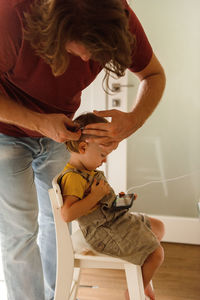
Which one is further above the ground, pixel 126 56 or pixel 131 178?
pixel 126 56

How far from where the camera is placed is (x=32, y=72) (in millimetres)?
1367

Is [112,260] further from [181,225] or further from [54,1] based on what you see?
[181,225]

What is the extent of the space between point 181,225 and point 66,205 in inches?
63.2

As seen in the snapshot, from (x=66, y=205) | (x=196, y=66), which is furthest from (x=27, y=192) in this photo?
(x=196, y=66)

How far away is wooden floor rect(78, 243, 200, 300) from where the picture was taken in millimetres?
2139

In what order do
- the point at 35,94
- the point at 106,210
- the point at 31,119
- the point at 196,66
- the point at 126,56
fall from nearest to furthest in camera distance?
the point at 126,56 < the point at 31,119 < the point at 35,94 < the point at 106,210 < the point at 196,66

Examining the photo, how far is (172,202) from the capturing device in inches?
114

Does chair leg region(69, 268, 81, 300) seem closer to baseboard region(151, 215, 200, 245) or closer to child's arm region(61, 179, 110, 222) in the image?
child's arm region(61, 179, 110, 222)

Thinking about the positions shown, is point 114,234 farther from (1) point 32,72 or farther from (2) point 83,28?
(2) point 83,28

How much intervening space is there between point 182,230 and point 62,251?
1536 millimetres

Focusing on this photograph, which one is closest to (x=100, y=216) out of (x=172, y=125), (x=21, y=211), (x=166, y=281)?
(x=21, y=211)

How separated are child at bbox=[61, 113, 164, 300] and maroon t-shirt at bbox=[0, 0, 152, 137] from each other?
122 mm

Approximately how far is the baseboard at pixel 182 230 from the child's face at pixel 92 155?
56.9 inches

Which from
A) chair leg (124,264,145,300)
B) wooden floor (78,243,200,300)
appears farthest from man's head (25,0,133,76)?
wooden floor (78,243,200,300)
